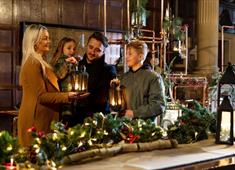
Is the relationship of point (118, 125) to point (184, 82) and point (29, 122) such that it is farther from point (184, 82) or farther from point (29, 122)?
point (184, 82)

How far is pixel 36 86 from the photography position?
7.83 feet

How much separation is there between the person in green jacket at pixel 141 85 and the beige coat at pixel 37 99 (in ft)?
1.37

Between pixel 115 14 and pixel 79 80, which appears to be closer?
pixel 79 80

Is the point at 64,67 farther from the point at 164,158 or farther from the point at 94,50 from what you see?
the point at 164,158

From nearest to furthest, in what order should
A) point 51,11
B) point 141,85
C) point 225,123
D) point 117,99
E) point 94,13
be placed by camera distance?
1. point 117,99
2. point 225,123
3. point 141,85
4. point 51,11
5. point 94,13

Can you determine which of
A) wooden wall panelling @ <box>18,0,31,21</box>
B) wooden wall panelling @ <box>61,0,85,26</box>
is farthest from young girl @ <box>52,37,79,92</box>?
wooden wall panelling @ <box>61,0,85,26</box>

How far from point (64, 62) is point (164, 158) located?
94 centimetres

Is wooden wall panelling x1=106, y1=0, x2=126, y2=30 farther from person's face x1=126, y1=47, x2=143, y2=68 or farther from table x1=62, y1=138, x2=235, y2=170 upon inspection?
table x1=62, y1=138, x2=235, y2=170

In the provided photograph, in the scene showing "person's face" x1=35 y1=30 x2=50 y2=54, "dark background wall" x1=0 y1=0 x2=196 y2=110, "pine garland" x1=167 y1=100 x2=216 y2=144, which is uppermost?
"dark background wall" x1=0 y1=0 x2=196 y2=110

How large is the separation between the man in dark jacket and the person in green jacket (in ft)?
0.48

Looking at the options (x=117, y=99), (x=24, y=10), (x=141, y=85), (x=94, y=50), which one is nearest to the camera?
(x=117, y=99)

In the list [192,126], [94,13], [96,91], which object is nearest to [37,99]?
[96,91]

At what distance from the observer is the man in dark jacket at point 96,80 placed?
2621mm

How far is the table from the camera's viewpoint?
1574 millimetres
